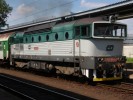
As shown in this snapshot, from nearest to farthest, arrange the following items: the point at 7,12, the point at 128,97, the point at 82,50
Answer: the point at 128,97
the point at 82,50
the point at 7,12

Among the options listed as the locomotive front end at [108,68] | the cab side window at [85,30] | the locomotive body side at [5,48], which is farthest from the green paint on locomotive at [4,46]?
the locomotive front end at [108,68]

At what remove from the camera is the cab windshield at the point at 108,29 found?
17.1 meters

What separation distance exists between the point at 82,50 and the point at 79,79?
3.14 metres

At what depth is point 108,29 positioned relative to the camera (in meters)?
17.5

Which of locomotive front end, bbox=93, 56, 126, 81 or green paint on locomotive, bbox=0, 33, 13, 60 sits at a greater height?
green paint on locomotive, bbox=0, 33, 13, 60

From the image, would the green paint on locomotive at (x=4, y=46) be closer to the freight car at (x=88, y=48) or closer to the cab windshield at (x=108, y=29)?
the freight car at (x=88, y=48)

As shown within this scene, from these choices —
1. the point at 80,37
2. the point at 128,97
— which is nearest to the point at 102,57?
the point at 80,37

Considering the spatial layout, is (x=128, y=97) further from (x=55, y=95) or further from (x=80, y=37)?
(x=80, y=37)

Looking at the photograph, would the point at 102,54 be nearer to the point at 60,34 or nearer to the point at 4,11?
the point at 60,34

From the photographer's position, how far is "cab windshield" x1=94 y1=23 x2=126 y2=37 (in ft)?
56.1

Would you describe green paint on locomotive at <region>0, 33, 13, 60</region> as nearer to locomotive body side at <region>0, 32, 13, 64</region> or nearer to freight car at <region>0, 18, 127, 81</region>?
locomotive body side at <region>0, 32, 13, 64</region>

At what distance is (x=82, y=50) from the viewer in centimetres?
1761

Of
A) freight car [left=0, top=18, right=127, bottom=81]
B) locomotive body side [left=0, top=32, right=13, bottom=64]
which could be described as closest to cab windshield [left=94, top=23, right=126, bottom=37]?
freight car [left=0, top=18, right=127, bottom=81]

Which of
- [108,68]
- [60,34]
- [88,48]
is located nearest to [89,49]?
[88,48]
